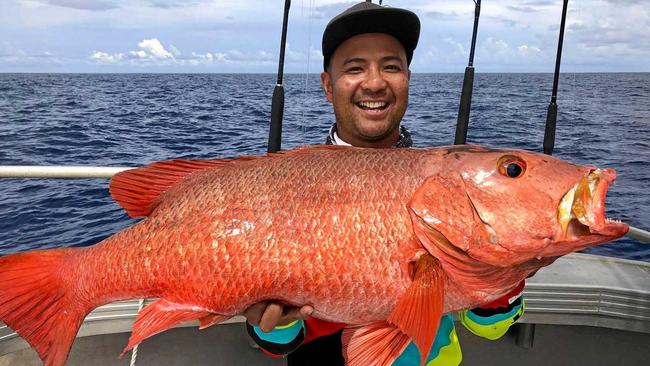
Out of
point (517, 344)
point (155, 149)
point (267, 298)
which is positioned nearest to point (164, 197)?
point (267, 298)

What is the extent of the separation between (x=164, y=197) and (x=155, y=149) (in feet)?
39.6

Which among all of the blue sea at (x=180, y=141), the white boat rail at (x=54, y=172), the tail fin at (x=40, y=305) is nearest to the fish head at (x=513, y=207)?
the tail fin at (x=40, y=305)

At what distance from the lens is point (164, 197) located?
1887 mm

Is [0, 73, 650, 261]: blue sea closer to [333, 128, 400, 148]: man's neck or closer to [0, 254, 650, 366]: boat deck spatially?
[0, 254, 650, 366]: boat deck

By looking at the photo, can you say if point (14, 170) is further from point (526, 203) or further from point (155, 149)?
point (155, 149)

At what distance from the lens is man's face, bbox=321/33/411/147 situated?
235 cm

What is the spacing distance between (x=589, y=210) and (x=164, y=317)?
1415 millimetres

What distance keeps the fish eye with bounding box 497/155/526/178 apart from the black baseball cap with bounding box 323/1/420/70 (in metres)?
1.03

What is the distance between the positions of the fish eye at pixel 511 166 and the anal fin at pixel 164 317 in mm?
1095

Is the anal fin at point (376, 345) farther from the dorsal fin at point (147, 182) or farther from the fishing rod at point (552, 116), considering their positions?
the fishing rod at point (552, 116)

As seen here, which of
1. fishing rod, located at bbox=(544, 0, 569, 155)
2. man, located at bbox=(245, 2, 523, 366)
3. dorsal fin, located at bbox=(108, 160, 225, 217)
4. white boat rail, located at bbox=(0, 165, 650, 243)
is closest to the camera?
dorsal fin, located at bbox=(108, 160, 225, 217)

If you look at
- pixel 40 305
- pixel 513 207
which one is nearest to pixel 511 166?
pixel 513 207

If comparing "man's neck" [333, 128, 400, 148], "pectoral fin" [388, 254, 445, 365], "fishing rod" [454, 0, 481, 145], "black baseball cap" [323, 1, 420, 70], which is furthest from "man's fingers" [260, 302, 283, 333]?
"fishing rod" [454, 0, 481, 145]

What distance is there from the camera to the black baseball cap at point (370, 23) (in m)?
2.32
